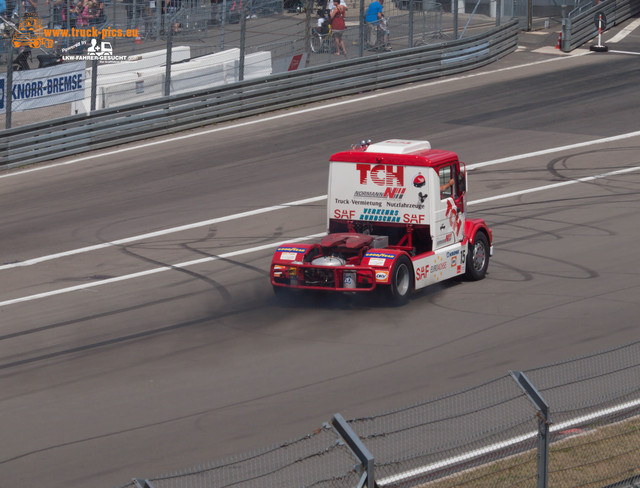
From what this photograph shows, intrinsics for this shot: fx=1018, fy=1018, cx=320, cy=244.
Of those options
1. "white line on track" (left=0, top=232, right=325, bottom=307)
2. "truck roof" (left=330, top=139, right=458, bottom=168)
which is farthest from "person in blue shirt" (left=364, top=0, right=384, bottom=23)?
"truck roof" (left=330, top=139, right=458, bottom=168)

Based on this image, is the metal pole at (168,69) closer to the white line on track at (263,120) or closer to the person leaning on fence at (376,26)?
the white line on track at (263,120)

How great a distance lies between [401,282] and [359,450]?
7799mm

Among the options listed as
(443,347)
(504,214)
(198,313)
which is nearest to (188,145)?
(504,214)

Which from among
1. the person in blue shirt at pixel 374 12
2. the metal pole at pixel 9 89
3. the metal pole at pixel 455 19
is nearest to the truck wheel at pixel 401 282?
the metal pole at pixel 9 89

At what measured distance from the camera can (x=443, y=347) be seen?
12.0 metres

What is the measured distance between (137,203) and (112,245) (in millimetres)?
2771

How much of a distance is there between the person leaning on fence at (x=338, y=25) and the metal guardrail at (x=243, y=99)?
0.62 meters

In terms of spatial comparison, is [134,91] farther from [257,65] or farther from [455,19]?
[455,19]

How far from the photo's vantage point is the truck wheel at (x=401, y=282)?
43.4ft

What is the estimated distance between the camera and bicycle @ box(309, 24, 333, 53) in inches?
1123

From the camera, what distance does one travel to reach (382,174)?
14.3 metres

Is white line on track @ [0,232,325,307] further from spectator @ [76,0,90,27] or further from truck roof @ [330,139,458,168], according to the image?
spectator @ [76,0,90,27]

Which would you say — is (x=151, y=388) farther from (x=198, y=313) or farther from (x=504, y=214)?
(x=504, y=214)

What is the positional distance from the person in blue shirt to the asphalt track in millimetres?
3866
